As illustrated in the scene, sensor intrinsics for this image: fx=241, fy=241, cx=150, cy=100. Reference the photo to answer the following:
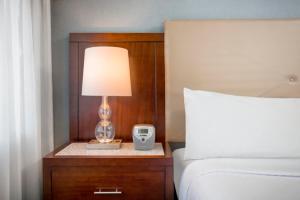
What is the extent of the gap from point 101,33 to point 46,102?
0.59m

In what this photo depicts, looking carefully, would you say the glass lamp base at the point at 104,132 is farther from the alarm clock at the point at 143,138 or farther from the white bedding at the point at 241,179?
the white bedding at the point at 241,179

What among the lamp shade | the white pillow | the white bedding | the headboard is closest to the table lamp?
the lamp shade

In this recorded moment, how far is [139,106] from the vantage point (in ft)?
5.49

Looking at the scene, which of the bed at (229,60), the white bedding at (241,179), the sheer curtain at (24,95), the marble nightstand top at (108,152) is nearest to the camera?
the white bedding at (241,179)

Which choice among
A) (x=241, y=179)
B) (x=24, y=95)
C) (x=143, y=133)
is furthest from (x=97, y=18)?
(x=241, y=179)

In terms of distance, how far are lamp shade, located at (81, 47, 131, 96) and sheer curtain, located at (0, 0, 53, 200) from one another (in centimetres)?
31

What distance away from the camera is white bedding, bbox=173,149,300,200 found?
81cm

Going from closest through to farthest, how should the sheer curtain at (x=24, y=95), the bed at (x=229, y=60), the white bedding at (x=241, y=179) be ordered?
1. the white bedding at (x=241, y=179)
2. the sheer curtain at (x=24, y=95)
3. the bed at (x=229, y=60)

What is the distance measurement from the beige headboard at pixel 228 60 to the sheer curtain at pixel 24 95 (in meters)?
0.80

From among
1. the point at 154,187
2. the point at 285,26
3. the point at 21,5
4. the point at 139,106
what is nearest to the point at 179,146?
the point at 139,106

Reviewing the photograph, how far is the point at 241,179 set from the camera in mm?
945

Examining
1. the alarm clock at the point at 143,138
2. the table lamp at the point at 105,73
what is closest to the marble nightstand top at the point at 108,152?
the alarm clock at the point at 143,138

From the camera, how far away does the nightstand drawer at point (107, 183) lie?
3.85 ft

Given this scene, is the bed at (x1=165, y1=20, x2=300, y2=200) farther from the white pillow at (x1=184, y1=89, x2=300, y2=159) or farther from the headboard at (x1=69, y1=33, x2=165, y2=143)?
the white pillow at (x1=184, y1=89, x2=300, y2=159)
